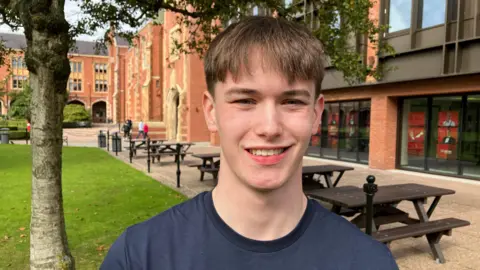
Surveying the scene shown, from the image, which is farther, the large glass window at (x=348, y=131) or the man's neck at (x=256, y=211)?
the large glass window at (x=348, y=131)

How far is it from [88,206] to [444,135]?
38.7ft

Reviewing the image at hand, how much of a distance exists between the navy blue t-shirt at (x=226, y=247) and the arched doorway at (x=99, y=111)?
7611cm

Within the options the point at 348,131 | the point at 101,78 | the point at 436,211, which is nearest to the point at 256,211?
the point at 436,211

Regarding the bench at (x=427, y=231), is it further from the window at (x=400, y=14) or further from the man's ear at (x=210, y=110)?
the window at (x=400, y=14)

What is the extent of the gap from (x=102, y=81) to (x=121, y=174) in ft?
218

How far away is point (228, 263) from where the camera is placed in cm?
119

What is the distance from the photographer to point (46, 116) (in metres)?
3.42

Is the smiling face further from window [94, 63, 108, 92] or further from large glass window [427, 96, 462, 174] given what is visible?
window [94, 63, 108, 92]

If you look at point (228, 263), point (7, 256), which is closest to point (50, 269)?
point (7, 256)

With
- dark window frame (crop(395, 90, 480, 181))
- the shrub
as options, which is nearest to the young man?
dark window frame (crop(395, 90, 480, 181))

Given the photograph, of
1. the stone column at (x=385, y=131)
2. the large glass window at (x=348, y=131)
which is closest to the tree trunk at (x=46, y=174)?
the stone column at (x=385, y=131)

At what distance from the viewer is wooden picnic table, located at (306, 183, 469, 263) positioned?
4.78 metres

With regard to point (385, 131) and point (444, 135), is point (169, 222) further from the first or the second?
point (385, 131)

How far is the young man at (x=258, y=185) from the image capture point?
1.20 m
